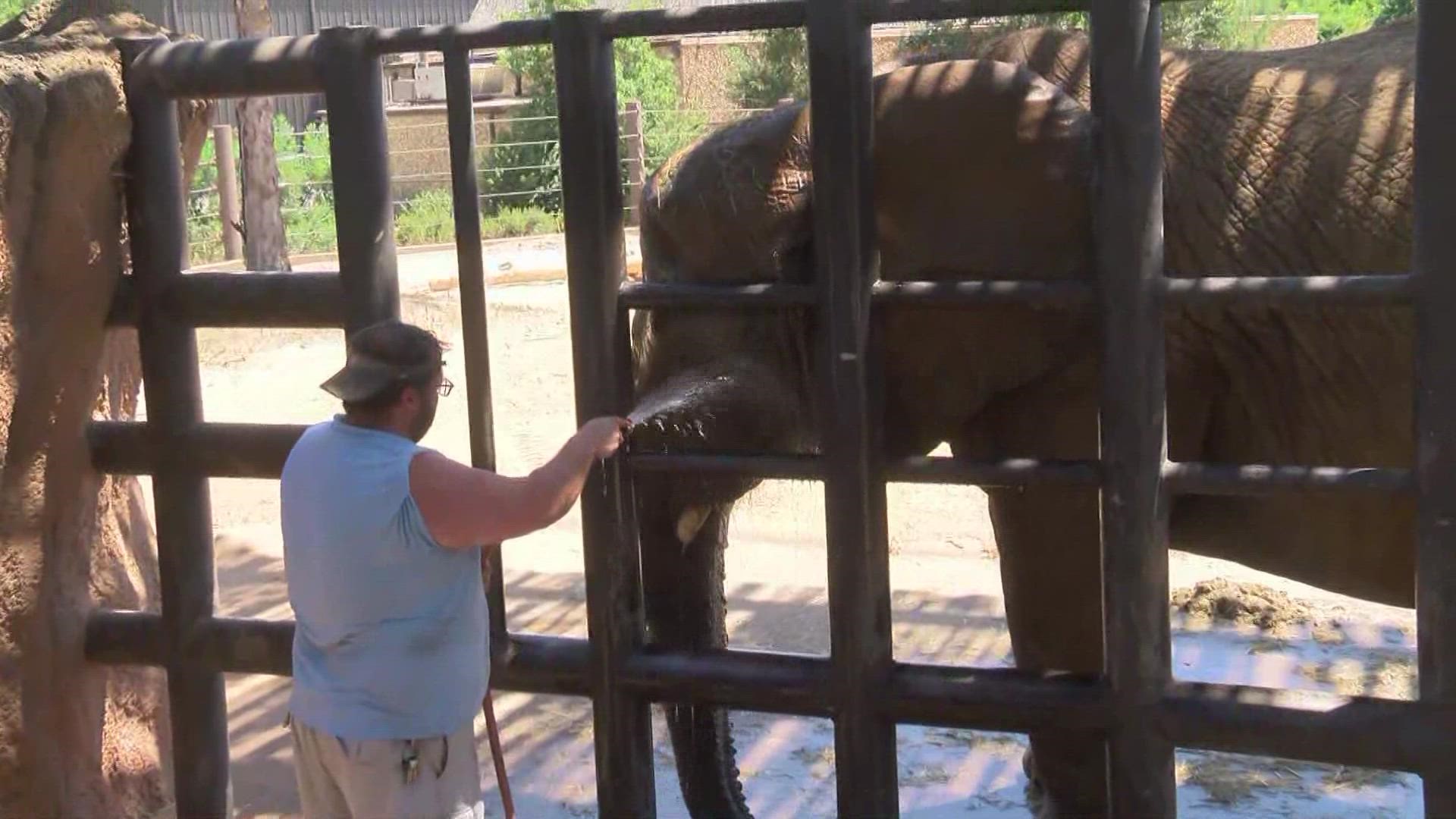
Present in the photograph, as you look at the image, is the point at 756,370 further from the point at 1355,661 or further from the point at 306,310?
the point at 1355,661

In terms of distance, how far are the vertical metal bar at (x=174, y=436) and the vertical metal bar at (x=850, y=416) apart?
66.7 inches

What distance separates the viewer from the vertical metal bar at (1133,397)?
3.05 m

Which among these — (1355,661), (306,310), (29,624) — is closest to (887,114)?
(306,310)

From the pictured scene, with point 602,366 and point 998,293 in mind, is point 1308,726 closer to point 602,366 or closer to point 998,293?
point 998,293

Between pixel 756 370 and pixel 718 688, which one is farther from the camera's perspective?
pixel 756 370

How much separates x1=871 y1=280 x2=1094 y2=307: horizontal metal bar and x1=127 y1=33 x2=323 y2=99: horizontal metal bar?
153 cm

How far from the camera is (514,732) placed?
5793mm

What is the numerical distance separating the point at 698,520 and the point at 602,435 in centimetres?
71

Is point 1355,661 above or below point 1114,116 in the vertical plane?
below

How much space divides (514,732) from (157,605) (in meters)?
1.54

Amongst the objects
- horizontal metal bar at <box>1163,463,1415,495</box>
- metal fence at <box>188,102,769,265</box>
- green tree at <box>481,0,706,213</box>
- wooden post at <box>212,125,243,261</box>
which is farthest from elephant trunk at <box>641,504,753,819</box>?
green tree at <box>481,0,706,213</box>

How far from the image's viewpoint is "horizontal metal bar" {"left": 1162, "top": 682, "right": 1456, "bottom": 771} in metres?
3.01

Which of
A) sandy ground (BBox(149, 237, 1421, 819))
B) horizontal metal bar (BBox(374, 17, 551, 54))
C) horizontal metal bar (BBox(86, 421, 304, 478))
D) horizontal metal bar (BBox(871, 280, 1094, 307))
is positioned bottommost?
sandy ground (BBox(149, 237, 1421, 819))

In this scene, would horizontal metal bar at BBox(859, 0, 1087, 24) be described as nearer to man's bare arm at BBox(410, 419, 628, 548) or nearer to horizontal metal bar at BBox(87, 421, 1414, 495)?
horizontal metal bar at BBox(87, 421, 1414, 495)
